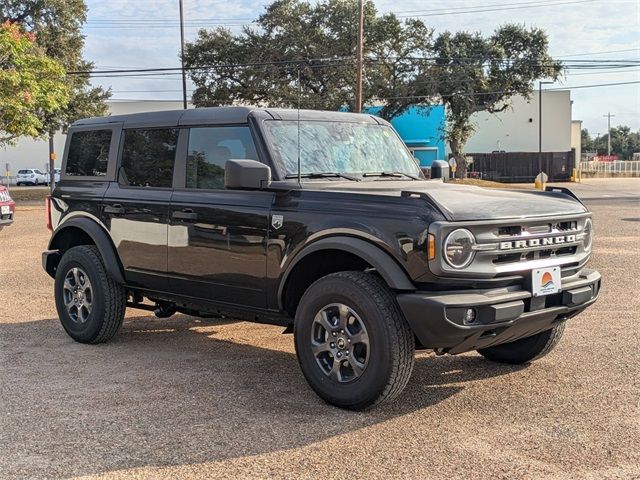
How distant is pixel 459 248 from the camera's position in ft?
13.7

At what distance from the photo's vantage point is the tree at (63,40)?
37.6 m

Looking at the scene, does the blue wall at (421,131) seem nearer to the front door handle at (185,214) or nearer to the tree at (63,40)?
the tree at (63,40)

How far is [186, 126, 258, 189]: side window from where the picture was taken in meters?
5.38

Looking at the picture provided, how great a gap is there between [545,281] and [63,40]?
128 ft

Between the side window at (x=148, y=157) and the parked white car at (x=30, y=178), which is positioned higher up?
the parked white car at (x=30, y=178)

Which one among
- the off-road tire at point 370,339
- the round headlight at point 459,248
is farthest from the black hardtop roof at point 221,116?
the round headlight at point 459,248

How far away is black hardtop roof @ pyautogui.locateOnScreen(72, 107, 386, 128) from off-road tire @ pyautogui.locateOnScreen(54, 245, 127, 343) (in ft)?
4.06

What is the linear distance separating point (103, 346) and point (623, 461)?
14.7 feet

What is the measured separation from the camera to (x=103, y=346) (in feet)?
21.1

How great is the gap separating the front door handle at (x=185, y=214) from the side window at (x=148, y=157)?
1.05ft

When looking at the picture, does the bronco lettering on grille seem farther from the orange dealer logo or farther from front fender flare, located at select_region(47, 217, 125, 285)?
front fender flare, located at select_region(47, 217, 125, 285)

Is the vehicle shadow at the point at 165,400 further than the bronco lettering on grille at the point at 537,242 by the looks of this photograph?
No

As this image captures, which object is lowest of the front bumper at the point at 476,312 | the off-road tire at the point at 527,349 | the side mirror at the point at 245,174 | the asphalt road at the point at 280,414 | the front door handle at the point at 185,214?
the asphalt road at the point at 280,414

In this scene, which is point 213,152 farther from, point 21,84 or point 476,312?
point 21,84
